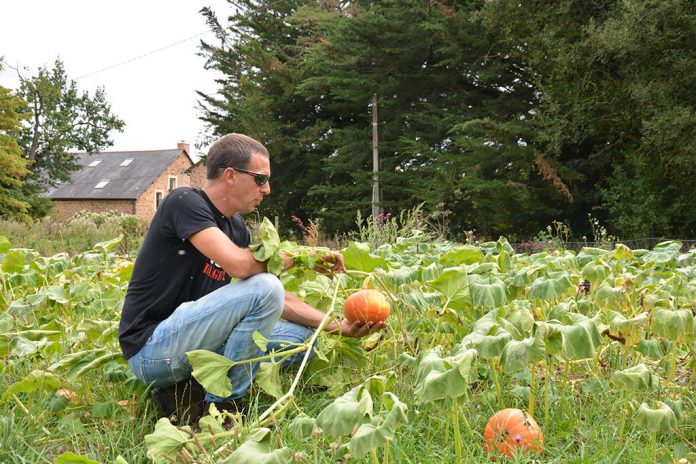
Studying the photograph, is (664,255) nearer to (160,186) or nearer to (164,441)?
(164,441)

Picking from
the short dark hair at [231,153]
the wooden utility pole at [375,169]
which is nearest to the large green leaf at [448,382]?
the short dark hair at [231,153]

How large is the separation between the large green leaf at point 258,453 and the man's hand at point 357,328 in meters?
1.04

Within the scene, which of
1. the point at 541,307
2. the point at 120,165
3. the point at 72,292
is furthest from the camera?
the point at 120,165

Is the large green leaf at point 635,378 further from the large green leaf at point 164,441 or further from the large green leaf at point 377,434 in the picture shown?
the large green leaf at point 164,441

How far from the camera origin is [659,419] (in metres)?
1.63

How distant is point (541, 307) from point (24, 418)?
2263 mm

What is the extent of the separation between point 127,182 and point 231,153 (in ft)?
121

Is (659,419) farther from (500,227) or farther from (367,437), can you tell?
(500,227)

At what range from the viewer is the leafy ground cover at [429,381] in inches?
66.3

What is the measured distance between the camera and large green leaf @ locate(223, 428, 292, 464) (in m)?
1.35

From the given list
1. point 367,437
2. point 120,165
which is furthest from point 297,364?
point 120,165

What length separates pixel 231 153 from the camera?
2.56 metres

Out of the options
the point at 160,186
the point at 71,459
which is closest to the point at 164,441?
the point at 71,459

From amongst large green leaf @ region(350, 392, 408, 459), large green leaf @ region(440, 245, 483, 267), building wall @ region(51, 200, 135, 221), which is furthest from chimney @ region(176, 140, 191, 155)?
large green leaf @ region(350, 392, 408, 459)
